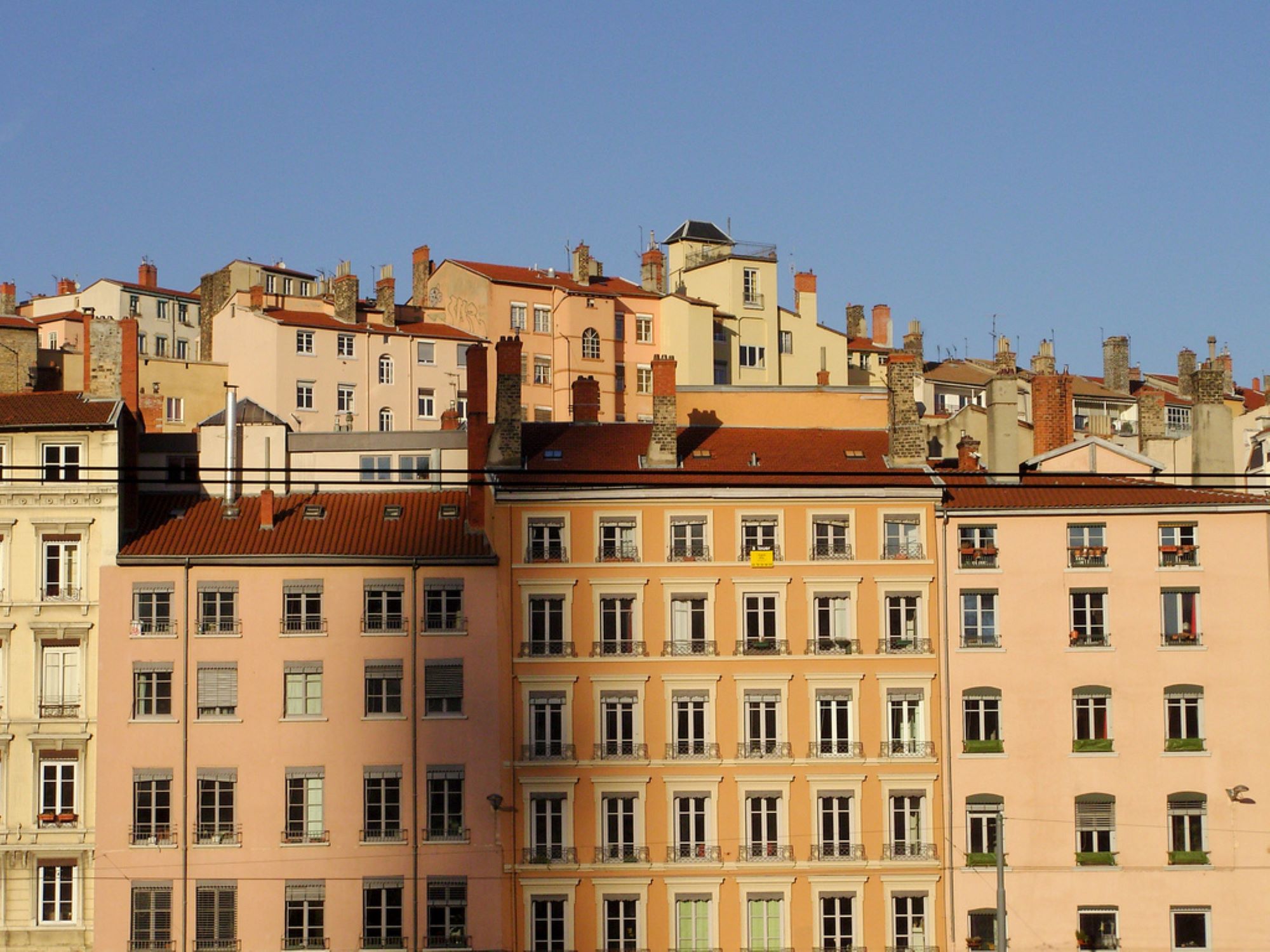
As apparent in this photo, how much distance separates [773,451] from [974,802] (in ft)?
50.8

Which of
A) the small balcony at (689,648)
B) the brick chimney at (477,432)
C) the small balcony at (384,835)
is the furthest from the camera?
the brick chimney at (477,432)

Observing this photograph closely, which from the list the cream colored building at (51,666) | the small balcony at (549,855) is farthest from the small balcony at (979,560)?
the cream colored building at (51,666)

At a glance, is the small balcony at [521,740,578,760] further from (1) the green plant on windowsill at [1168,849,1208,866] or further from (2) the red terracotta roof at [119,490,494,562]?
(1) the green plant on windowsill at [1168,849,1208,866]

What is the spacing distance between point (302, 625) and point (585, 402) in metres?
19.0

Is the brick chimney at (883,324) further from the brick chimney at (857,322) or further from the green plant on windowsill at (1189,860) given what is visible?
the green plant on windowsill at (1189,860)

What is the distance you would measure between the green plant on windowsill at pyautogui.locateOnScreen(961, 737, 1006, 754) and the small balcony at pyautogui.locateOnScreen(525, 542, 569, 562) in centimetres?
Result: 1565

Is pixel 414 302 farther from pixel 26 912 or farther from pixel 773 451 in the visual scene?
pixel 26 912

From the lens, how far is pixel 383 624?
232ft

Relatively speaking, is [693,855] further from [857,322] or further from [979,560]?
[857,322]

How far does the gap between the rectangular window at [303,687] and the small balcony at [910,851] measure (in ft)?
67.1

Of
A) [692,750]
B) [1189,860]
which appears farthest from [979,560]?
[1189,860]

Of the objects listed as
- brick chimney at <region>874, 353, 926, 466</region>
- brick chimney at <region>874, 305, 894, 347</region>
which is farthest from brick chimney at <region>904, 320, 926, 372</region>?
brick chimney at <region>874, 353, 926, 466</region>

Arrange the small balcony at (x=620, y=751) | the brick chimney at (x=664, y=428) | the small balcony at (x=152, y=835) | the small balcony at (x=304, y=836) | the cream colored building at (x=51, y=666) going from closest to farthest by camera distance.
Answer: the cream colored building at (x=51, y=666), the small balcony at (x=152, y=835), the small balcony at (x=304, y=836), the small balcony at (x=620, y=751), the brick chimney at (x=664, y=428)

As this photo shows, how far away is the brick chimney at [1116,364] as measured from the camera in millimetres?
133500
